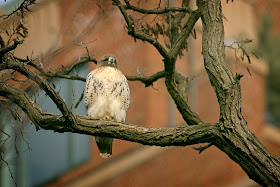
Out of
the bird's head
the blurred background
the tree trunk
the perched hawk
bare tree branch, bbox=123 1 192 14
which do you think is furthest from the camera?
the blurred background

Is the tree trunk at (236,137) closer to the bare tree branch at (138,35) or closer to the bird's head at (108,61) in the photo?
the bare tree branch at (138,35)

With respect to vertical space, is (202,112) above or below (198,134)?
above

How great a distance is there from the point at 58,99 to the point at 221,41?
1.47m

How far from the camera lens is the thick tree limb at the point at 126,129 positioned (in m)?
3.75

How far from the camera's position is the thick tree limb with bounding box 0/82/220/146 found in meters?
3.75

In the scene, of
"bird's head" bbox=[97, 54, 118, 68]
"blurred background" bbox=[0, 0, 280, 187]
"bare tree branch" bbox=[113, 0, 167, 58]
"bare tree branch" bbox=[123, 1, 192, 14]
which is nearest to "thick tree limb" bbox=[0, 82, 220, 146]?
"bare tree branch" bbox=[113, 0, 167, 58]

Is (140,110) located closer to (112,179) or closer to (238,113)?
(112,179)

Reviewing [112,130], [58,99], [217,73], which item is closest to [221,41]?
[217,73]

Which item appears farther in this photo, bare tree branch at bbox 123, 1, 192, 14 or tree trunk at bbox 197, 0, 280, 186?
bare tree branch at bbox 123, 1, 192, 14

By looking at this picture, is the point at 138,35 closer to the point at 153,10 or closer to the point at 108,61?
the point at 153,10

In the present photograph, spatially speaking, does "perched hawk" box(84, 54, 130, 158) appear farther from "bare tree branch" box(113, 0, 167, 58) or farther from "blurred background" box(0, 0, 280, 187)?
"blurred background" box(0, 0, 280, 187)

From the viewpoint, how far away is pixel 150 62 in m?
9.02

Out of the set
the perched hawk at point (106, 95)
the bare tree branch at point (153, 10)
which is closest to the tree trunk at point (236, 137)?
the bare tree branch at point (153, 10)

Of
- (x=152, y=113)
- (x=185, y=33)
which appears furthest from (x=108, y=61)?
(x=152, y=113)
